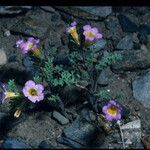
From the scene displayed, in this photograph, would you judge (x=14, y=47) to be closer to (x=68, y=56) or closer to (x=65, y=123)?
(x=68, y=56)

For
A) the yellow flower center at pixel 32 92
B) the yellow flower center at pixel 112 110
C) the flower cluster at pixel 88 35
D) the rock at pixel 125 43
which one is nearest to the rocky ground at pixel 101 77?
the rock at pixel 125 43

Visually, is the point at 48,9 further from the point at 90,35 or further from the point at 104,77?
the point at 90,35

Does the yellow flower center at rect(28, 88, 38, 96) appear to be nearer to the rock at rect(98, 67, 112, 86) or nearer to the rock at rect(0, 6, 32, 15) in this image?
the rock at rect(98, 67, 112, 86)

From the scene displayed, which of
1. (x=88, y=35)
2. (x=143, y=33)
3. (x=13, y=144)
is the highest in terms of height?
(x=88, y=35)

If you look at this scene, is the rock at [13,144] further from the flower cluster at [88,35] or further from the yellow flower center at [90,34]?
the yellow flower center at [90,34]

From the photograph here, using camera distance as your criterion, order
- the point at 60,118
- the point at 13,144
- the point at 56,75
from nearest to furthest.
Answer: the point at 13,144, the point at 60,118, the point at 56,75

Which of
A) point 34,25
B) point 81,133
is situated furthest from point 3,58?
point 81,133
